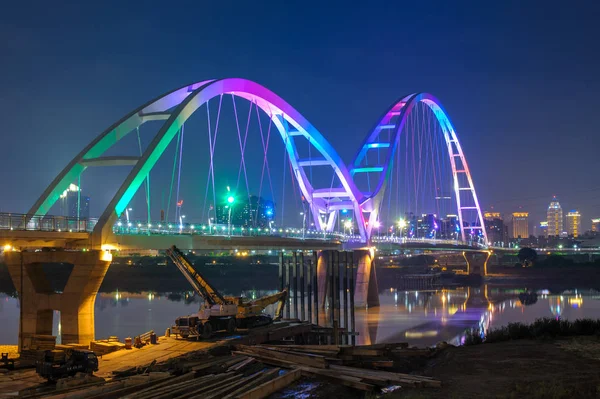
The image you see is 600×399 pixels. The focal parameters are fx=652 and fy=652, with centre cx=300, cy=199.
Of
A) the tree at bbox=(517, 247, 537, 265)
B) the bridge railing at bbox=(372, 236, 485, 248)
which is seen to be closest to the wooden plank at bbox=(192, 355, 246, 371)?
the bridge railing at bbox=(372, 236, 485, 248)

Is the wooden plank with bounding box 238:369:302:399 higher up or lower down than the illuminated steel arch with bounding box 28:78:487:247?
lower down

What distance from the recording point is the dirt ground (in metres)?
15.3

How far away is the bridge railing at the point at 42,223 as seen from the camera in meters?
27.2

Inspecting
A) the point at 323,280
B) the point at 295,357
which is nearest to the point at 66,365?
the point at 295,357

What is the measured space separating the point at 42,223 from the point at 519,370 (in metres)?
20.4

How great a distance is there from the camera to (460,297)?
79.8 meters

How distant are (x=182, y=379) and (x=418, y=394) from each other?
6.06 m

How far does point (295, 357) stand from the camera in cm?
1970

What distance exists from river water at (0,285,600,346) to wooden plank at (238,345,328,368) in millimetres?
19115

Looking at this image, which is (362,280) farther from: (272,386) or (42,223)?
(272,386)

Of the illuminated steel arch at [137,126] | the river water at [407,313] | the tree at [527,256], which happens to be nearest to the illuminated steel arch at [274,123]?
the illuminated steel arch at [137,126]

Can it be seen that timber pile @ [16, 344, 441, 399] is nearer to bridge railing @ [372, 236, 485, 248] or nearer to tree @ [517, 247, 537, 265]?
bridge railing @ [372, 236, 485, 248]

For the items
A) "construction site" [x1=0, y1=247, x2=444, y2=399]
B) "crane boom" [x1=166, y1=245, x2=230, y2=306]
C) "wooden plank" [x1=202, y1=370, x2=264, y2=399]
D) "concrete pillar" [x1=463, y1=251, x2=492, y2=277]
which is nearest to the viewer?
"wooden plank" [x1=202, y1=370, x2=264, y2=399]

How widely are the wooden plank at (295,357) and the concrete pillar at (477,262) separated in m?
99.9
